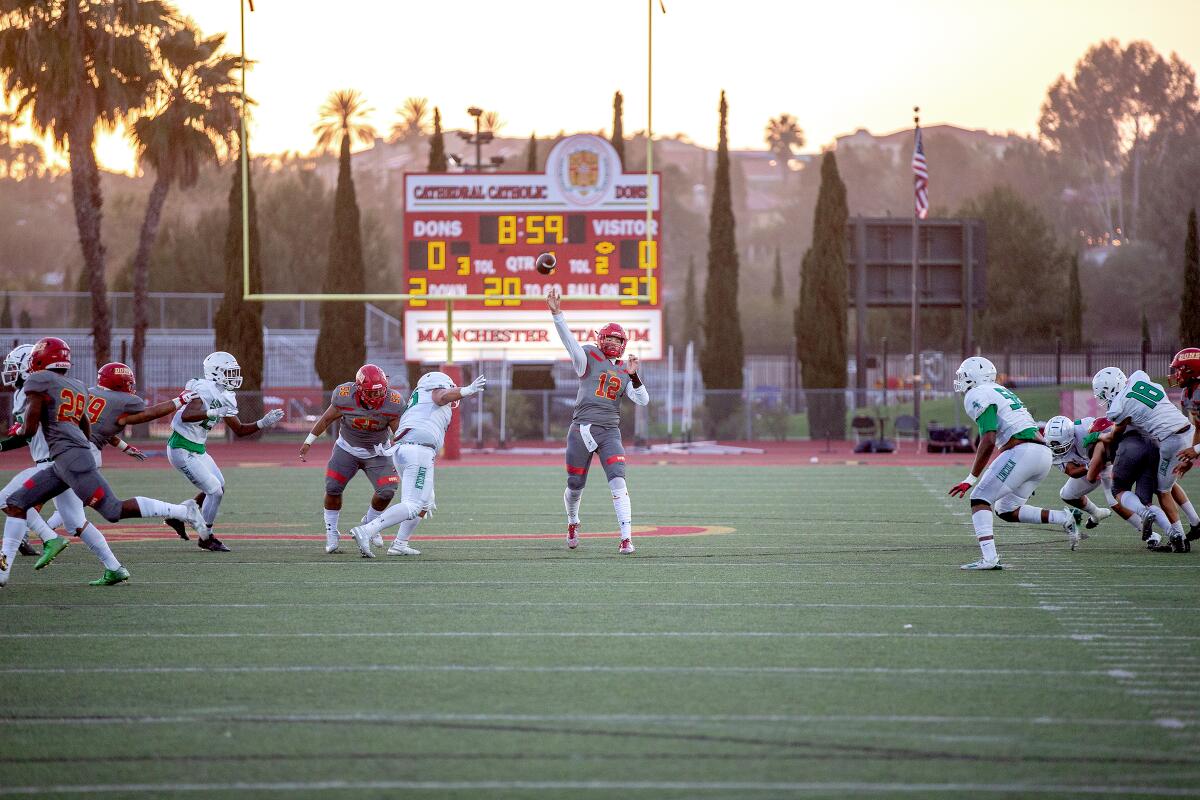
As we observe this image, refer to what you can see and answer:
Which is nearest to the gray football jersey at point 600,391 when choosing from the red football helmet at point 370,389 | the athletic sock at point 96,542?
the red football helmet at point 370,389

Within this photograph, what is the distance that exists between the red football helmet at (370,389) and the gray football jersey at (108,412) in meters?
1.95

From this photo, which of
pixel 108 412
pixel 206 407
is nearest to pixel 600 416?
pixel 206 407

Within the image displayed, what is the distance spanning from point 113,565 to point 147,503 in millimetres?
983

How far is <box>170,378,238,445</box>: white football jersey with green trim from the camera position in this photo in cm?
1248

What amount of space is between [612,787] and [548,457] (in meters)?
24.5

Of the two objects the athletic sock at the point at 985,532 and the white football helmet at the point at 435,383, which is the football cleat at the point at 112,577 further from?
the athletic sock at the point at 985,532

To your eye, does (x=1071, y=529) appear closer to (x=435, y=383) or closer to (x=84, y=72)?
(x=435, y=383)

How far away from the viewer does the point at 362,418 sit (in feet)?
40.3

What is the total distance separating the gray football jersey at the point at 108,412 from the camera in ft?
40.7

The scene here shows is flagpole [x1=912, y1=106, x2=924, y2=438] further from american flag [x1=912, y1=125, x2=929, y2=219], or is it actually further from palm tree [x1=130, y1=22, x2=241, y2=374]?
palm tree [x1=130, y1=22, x2=241, y2=374]

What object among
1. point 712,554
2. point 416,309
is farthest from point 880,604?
point 416,309

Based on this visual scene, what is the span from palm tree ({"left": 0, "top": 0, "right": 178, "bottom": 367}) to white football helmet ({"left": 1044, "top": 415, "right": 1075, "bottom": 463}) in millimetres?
26363

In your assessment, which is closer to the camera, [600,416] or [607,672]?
[607,672]

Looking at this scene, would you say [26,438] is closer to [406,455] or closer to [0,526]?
[406,455]
